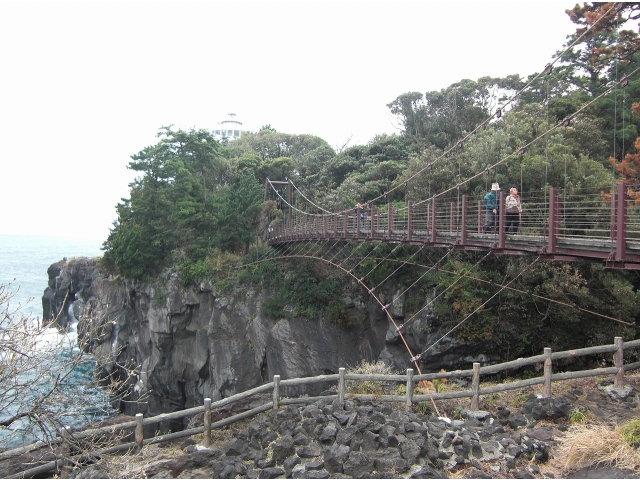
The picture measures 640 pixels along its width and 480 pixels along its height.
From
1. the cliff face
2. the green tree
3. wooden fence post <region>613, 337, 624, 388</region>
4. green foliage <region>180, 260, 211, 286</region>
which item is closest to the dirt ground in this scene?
wooden fence post <region>613, 337, 624, 388</region>

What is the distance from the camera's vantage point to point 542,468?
5.20 m

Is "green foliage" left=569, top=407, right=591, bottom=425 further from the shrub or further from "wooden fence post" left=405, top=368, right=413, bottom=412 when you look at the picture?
"wooden fence post" left=405, top=368, right=413, bottom=412

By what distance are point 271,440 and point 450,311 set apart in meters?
7.73

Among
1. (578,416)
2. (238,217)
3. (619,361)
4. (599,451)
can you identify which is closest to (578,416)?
(578,416)

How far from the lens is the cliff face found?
51.6 ft

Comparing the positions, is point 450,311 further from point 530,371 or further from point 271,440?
point 271,440

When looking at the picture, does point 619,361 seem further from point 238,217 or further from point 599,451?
point 238,217

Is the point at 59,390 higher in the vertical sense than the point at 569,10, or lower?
lower

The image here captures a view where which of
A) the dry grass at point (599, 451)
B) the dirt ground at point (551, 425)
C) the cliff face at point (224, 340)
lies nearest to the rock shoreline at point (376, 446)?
the dirt ground at point (551, 425)

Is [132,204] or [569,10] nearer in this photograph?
[569,10]

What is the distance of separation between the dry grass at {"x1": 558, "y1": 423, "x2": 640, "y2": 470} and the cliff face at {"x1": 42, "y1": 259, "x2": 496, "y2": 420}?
7.28 meters

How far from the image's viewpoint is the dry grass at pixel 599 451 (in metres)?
4.83

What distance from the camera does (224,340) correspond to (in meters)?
20.2

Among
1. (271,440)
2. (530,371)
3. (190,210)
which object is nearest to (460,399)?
(271,440)
